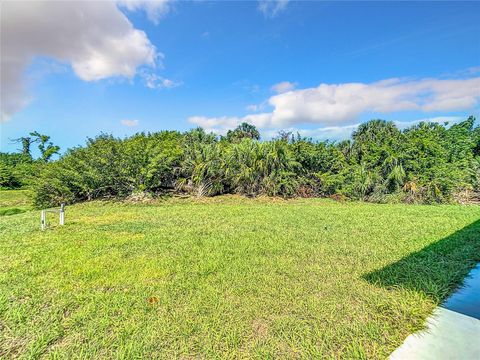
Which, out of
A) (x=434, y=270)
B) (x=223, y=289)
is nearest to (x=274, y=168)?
(x=434, y=270)

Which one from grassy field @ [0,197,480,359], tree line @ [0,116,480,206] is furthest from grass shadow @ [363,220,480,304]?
tree line @ [0,116,480,206]

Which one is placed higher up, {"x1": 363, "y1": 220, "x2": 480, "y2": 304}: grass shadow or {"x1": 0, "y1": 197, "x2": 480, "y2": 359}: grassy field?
{"x1": 0, "y1": 197, "x2": 480, "y2": 359}: grassy field

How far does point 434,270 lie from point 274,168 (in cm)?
872

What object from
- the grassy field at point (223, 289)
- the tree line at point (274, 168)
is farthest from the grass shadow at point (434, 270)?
the tree line at point (274, 168)

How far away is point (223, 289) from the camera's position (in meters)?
2.84

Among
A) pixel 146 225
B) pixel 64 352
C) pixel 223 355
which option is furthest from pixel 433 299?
pixel 146 225

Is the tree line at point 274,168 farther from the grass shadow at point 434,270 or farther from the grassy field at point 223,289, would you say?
the grass shadow at point 434,270

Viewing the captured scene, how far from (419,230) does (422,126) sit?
9712 millimetres

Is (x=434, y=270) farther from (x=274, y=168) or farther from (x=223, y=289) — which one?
(x=274, y=168)

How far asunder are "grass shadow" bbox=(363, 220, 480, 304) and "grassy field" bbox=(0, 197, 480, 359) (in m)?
0.02

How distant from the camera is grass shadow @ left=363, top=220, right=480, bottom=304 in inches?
113

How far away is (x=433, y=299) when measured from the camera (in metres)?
2.61

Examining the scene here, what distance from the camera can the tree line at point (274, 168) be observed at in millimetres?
10562

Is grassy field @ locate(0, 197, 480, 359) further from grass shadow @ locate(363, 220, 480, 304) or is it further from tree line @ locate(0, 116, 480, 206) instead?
tree line @ locate(0, 116, 480, 206)
